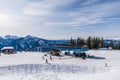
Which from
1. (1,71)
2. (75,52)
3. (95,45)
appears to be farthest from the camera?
(95,45)

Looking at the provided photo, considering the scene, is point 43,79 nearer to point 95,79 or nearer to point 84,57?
point 95,79

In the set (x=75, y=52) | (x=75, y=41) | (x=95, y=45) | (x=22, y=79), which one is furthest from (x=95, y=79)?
(x=75, y=41)

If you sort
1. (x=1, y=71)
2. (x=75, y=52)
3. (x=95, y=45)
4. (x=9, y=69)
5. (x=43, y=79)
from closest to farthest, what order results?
(x=43, y=79) < (x=1, y=71) < (x=9, y=69) < (x=75, y=52) < (x=95, y=45)

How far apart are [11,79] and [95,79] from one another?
485 inches

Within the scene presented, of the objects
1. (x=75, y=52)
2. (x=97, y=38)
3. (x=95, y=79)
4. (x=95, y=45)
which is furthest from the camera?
(x=97, y=38)

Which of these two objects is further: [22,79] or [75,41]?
[75,41]

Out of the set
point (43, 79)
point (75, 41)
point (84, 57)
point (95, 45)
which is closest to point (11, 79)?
point (43, 79)

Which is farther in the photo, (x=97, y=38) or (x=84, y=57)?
(x=97, y=38)

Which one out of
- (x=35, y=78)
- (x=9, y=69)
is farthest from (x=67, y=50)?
(x=35, y=78)

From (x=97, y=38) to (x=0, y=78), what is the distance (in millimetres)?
113764

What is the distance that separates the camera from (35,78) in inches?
1171

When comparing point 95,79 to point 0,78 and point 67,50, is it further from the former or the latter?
point 67,50

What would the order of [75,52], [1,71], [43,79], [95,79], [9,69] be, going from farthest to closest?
[75,52]
[9,69]
[1,71]
[43,79]
[95,79]

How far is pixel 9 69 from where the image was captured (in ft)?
126
